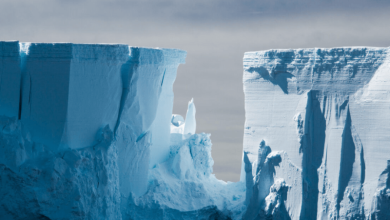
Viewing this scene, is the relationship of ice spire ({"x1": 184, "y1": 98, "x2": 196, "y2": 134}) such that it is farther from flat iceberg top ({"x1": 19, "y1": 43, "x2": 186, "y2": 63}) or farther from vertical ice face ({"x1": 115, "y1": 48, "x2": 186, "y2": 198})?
flat iceberg top ({"x1": 19, "y1": 43, "x2": 186, "y2": 63})

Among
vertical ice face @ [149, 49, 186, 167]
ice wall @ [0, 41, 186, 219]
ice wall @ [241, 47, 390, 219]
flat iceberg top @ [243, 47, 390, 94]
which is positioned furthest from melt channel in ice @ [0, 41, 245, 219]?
flat iceberg top @ [243, 47, 390, 94]

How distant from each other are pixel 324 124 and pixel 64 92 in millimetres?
4055

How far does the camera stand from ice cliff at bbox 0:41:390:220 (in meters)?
10.9

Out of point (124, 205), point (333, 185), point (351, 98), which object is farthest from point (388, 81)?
point (124, 205)

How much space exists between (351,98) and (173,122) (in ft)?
15.1

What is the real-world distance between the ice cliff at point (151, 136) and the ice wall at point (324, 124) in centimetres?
2

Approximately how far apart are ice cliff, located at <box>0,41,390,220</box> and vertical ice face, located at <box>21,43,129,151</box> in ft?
0.05

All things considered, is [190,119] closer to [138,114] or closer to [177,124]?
[177,124]

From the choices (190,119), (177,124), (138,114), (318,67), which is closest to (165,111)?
(138,114)

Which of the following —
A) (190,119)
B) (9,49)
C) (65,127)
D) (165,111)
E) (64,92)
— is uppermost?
(9,49)

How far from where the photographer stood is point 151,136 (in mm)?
12305

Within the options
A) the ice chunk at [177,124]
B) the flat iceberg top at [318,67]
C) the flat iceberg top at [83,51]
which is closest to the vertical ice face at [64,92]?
the flat iceberg top at [83,51]

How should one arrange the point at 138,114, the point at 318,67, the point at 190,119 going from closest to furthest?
the point at 318,67 → the point at 138,114 → the point at 190,119

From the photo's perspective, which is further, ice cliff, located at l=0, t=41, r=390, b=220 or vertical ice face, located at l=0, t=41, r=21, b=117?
vertical ice face, located at l=0, t=41, r=21, b=117
